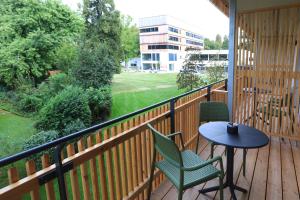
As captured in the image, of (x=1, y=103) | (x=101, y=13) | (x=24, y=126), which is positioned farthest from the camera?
(x=101, y=13)

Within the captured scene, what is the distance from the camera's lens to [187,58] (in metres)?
9.33

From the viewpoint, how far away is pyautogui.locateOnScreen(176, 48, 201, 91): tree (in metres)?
9.25

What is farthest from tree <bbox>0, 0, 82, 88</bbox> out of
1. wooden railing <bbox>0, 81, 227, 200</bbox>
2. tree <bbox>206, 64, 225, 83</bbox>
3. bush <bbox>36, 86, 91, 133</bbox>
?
wooden railing <bbox>0, 81, 227, 200</bbox>

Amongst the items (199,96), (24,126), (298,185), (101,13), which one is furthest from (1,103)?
(298,185)

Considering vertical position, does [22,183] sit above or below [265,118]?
above

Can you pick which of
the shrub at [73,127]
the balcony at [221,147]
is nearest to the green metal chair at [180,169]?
the balcony at [221,147]

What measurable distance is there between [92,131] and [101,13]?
45.9 ft

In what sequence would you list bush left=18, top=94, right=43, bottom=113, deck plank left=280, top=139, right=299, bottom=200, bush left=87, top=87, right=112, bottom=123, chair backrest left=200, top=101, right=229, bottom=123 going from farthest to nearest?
bush left=18, top=94, right=43, bottom=113, bush left=87, top=87, right=112, bottom=123, chair backrest left=200, top=101, right=229, bottom=123, deck plank left=280, top=139, right=299, bottom=200

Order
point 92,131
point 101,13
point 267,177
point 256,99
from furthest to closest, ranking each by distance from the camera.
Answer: point 101,13 → point 256,99 → point 267,177 → point 92,131

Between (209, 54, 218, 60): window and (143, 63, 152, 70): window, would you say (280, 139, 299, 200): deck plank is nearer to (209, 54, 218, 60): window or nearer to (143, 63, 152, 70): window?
(209, 54, 218, 60): window

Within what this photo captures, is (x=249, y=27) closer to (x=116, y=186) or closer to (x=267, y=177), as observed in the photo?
(x=267, y=177)

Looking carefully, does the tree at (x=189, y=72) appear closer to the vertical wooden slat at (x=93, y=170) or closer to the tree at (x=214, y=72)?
the tree at (x=214, y=72)

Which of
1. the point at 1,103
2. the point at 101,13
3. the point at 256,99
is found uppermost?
the point at 101,13

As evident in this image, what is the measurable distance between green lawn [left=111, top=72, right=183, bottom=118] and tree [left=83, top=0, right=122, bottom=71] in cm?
165
